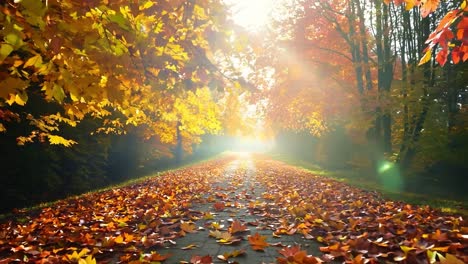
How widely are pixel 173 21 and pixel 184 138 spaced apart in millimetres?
26363

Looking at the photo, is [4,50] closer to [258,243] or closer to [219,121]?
[258,243]

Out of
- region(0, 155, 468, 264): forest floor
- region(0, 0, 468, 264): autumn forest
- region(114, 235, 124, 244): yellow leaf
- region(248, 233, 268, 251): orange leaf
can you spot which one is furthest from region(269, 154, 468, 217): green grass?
region(114, 235, 124, 244): yellow leaf

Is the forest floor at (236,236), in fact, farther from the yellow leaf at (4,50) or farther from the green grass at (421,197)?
the yellow leaf at (4,50)

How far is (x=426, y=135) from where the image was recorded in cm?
1202

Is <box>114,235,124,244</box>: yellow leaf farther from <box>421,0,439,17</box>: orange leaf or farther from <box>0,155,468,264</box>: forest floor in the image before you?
<box>421,0,439,17</box>: orange leaf

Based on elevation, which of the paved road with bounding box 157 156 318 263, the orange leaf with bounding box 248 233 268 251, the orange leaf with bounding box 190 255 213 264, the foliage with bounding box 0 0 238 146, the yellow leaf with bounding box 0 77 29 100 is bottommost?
the paved road with bounding box 157 156 318 263

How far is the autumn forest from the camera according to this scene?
9.45 feet

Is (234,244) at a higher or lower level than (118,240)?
lower

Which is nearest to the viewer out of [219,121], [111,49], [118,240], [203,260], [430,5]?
[430,5]

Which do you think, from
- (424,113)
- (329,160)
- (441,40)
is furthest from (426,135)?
(329,160)

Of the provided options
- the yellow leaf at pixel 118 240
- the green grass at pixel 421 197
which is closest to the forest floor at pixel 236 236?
the yellow leaf at pixel 118 240

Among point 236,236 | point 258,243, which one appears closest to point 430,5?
point 258,243

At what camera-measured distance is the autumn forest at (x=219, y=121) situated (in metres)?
2.88

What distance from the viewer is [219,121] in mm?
10352
